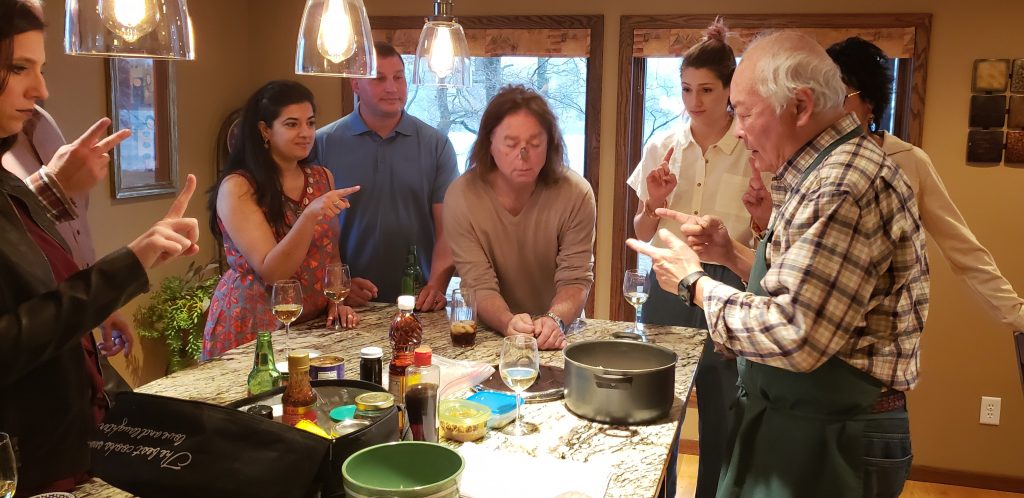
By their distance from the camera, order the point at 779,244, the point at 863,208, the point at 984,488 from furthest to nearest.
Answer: the point at 984,488
the point at 779,244
the point at 863,208

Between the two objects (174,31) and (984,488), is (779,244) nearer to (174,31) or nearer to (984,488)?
(174,31)

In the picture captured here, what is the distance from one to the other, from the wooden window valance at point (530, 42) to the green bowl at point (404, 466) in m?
3.05

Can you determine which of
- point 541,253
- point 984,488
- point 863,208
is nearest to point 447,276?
point 541,253

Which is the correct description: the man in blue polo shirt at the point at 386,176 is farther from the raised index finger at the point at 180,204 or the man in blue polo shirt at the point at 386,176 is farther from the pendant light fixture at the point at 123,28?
the pendant light fixture at the point at 123,28

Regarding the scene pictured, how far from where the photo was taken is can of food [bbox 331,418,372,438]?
1.33 meters

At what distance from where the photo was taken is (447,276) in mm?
2824

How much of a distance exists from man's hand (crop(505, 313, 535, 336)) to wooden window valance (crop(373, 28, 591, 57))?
6.88 ft

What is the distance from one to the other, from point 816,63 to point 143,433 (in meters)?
1.38

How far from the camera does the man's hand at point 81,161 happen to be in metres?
1.78

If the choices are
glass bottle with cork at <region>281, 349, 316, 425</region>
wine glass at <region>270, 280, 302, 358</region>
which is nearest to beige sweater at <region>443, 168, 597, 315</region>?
wine glass at <region>270, 280, 302, 358</region>

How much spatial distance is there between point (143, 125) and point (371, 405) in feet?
9.82

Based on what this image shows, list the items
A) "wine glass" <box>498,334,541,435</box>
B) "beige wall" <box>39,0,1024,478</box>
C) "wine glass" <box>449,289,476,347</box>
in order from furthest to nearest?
1. "beige wall" <box>39,0,1024,478</box>
2. "wine glass" <box>449,289,476,347</box>
3. "wine glass" <box>498,334,541,435</box>

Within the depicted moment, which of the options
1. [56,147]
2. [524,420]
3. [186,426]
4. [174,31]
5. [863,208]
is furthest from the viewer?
[56,147]

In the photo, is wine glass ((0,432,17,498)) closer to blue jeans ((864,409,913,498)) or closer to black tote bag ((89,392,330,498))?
black tote bag ((89,392,330,498))
